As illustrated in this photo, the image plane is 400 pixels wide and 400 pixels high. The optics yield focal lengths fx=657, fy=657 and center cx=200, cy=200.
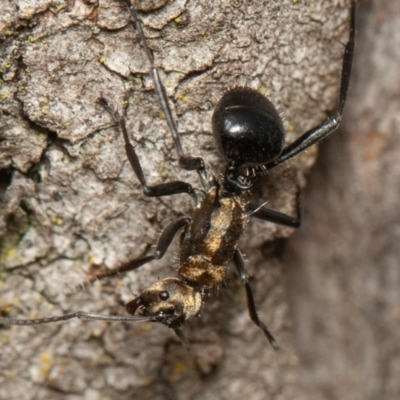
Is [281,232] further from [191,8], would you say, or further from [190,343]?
[191,8]

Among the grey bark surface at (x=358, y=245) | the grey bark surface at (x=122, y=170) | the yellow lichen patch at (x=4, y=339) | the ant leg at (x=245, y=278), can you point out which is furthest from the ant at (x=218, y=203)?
the grey bark surface at (x=358, y=245)

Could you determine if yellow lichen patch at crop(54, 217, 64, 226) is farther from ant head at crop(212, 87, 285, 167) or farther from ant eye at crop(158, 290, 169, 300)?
ant head at crop(212, 87, 285, 167)

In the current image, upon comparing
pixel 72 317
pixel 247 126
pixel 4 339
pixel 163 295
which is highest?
pixel 247 126

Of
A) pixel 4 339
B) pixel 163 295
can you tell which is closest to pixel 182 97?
pixel 163 295

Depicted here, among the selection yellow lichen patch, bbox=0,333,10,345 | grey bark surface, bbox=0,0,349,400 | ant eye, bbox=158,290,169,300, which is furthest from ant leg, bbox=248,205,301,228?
yellow lichen patch, bbox=0,333,10,345

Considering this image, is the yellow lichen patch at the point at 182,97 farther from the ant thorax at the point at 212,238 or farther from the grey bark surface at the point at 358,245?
the grey bark surface at the point at 358,245

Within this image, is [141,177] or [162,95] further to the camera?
[141,177]

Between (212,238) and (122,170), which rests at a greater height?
(122,170)

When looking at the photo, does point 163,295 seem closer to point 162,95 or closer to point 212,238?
point 212,238
